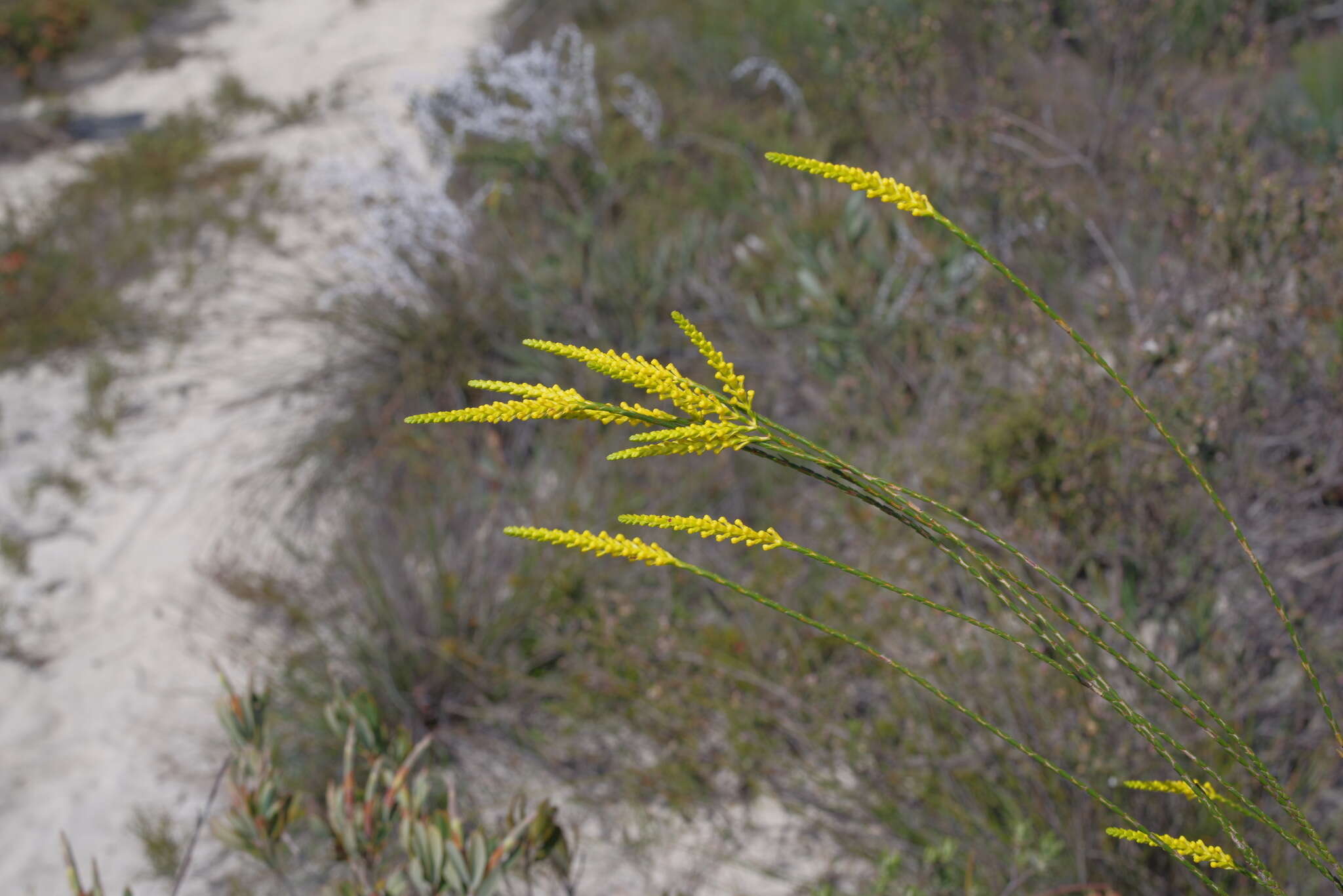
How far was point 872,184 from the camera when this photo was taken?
0.85 m

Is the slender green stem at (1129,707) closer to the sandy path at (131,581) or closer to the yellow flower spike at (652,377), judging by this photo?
the yellow flower spike at (652,377)

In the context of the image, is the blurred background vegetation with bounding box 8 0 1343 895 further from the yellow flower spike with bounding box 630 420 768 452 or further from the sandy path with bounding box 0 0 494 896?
the yellow flower spike with bounding box 630 420 768 452

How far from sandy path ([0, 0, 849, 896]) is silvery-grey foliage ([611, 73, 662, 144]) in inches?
39.9

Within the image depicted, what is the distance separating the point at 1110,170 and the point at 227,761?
4.14m

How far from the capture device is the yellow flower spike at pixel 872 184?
84 centimetres

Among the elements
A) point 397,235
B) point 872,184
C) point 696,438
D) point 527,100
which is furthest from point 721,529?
point 527,100

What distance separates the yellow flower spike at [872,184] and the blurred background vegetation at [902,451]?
4.56ft

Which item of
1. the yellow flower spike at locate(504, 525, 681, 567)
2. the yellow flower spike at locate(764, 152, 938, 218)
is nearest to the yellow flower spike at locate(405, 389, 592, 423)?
the yellow flower spike at locate(504, 525, 681, 567)

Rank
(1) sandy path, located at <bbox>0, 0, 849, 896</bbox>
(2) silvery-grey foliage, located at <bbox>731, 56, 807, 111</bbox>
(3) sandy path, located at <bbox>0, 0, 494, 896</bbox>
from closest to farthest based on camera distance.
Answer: (1) sandy path, located at <bbox>0, 0, 849, 896</bbox> → (3) sandy path, located at <bbox>0, 0, 494, 896</bbox> → (2) silvery-grey foliage, located at <bbox>731, 56, 807, 111</bbox>

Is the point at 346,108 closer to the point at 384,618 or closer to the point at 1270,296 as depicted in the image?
the point at 384,618

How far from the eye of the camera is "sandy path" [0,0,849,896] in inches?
118

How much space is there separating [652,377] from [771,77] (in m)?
5.55

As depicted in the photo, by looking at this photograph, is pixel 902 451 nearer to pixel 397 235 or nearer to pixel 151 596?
pixel 397 235

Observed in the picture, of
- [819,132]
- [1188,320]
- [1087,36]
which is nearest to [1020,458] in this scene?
[1188,320]
